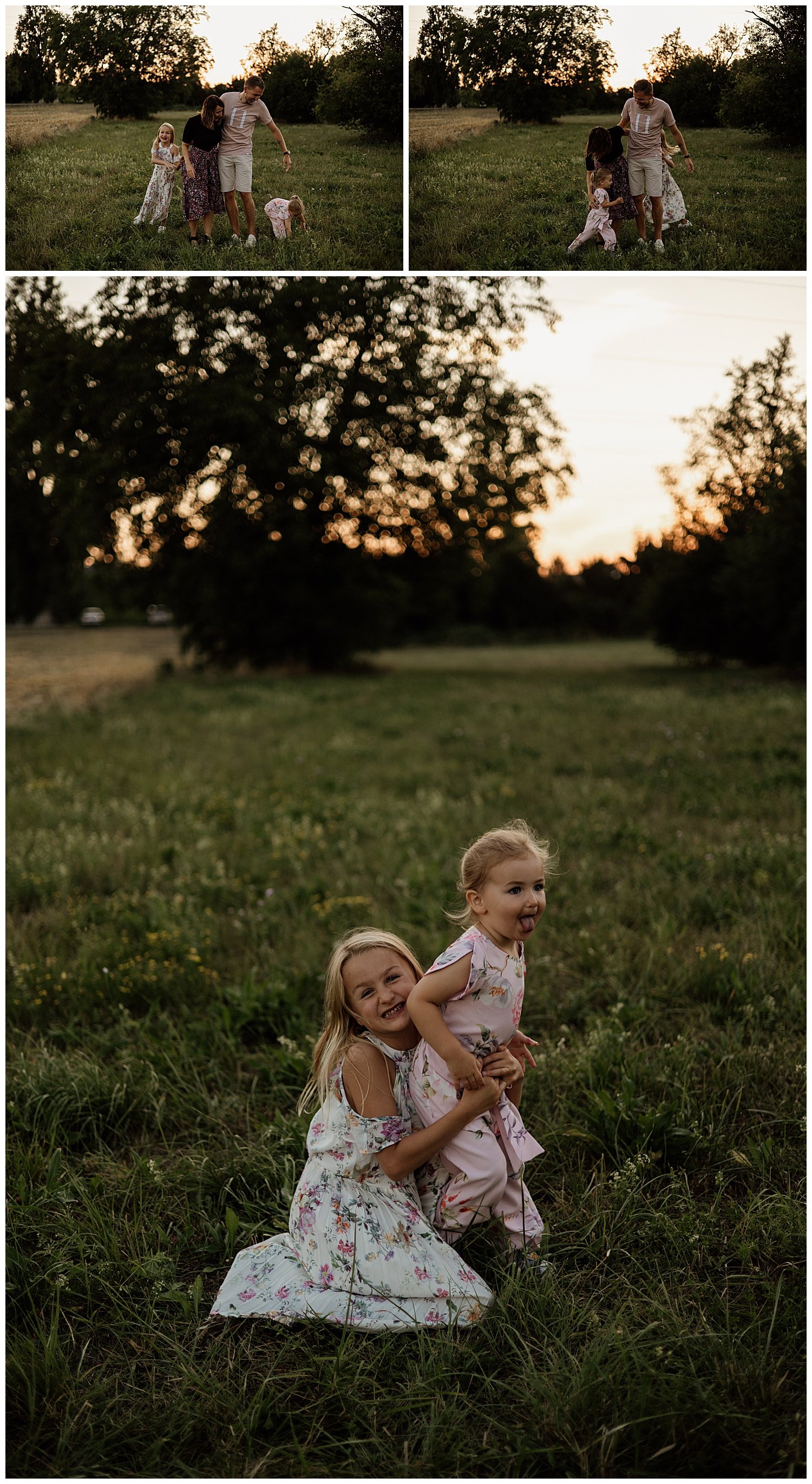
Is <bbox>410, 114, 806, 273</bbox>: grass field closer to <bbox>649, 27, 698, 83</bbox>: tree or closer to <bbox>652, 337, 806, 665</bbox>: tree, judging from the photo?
<bbox>649, 27, 698, 83</bbox>: tree

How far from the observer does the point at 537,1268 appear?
2.86 meters

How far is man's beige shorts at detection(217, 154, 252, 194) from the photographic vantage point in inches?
281

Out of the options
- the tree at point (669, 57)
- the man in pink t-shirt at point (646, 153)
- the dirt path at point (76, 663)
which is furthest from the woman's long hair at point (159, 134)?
the dirt path at point (76, 663)

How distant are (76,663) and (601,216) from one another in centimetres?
2192

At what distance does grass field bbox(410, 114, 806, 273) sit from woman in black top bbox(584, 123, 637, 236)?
0.07m

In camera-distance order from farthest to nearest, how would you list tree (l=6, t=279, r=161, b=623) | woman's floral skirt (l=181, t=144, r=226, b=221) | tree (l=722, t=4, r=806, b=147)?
tree (l=6, t=279, r=161, b=623), woman's floral skirt (l=181, t=144, r=226, b=221), tree (l=722, t=4, r=806, b=147)

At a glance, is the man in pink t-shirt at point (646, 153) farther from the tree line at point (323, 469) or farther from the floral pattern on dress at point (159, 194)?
the floral pattern on dress at point (159, 194)

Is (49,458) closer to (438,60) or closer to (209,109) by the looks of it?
(209,109)

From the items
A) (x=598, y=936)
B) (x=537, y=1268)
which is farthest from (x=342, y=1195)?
(x=598, y=936)

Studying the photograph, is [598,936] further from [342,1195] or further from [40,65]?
[40,65]

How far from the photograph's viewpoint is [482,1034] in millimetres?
2785

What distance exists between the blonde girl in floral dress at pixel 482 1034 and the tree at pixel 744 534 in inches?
706

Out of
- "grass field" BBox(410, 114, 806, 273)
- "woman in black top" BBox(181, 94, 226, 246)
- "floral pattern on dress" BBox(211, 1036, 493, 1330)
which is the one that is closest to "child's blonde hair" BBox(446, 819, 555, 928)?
"floral pattern on dress" BBox(211, 1036, 493, 1330)

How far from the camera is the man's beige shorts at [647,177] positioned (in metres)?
6.83
